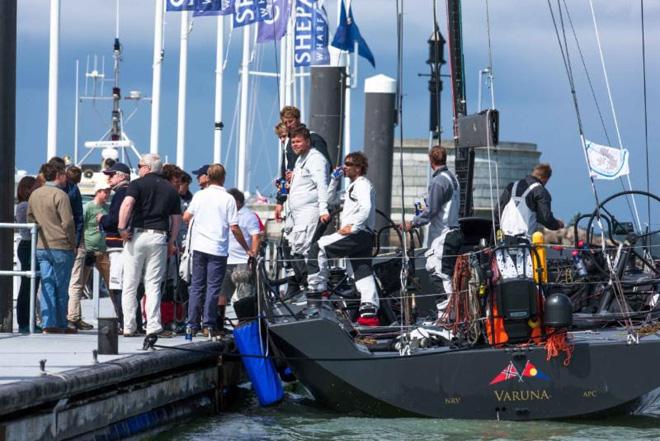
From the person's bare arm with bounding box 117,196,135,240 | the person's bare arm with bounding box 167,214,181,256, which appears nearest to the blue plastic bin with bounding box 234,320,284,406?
the person's bare arm with bounding box 117,196,135,240

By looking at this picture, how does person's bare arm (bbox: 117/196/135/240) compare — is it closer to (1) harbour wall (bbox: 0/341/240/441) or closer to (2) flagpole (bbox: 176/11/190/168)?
(1) harbour wall (bbox: 0/341/240/441)

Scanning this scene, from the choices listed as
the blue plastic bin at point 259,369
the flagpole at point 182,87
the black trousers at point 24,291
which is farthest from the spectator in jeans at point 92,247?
the flagpole at point 182,87

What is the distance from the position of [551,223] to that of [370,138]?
21.8 ft

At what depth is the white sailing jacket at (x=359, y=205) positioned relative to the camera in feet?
39.5

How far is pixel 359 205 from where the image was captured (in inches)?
475

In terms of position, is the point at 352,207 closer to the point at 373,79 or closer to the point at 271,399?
the point at 271,399

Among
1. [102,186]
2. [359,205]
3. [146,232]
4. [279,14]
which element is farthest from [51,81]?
[359,205]

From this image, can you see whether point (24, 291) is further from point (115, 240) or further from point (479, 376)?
point (479, 376)

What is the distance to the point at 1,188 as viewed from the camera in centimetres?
1303

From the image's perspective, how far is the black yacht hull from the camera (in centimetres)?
1049

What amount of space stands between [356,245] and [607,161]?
7.62m

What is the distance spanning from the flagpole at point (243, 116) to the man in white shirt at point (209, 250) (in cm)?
2986

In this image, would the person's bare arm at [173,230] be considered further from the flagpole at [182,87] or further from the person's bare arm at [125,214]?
the flagpole at [182,87]

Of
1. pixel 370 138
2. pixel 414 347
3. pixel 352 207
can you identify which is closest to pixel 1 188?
pixel 352 207
